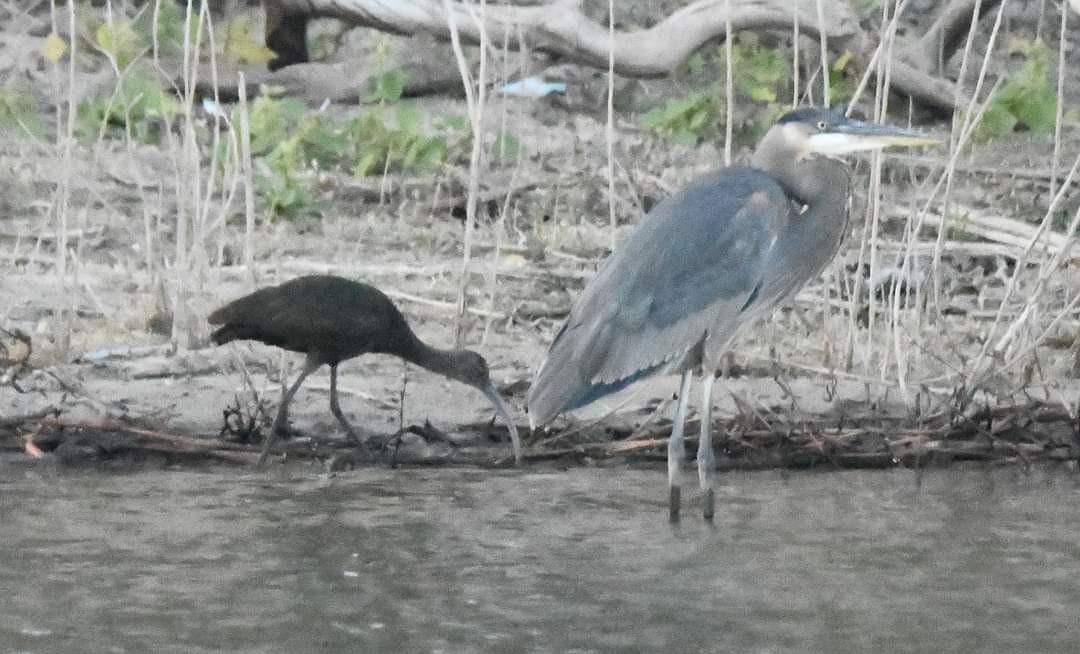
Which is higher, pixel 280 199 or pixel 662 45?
pixel 662 45

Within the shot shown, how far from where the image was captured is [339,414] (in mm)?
6016

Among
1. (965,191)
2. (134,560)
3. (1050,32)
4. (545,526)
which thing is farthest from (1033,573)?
(1050,32)

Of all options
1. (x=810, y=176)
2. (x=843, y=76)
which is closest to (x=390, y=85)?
(x=843, y=76)

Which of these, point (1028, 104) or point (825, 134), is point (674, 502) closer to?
point (825, 134)

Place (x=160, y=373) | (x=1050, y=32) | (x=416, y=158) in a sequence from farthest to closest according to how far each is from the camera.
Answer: (x=1050, y=32)
(x=416, y=158)
(x=160, y=373)

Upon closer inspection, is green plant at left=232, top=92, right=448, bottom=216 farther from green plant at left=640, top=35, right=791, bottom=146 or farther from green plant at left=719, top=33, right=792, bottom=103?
green plant at left=719, top=33, right=792, bottom=103

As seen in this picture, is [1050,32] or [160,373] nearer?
[160,373]

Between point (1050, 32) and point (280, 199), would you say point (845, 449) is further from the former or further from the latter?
point (1050, 32)

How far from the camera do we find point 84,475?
571 cm

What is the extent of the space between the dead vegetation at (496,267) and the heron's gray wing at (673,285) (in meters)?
0.30

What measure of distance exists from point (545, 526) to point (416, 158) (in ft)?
12.9

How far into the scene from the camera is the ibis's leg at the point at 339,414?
19.4 feet

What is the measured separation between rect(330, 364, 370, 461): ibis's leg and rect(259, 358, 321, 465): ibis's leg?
0.07 metres

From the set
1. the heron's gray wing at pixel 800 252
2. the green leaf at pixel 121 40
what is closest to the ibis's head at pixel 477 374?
the heron's gray wing at pixel 800 252
